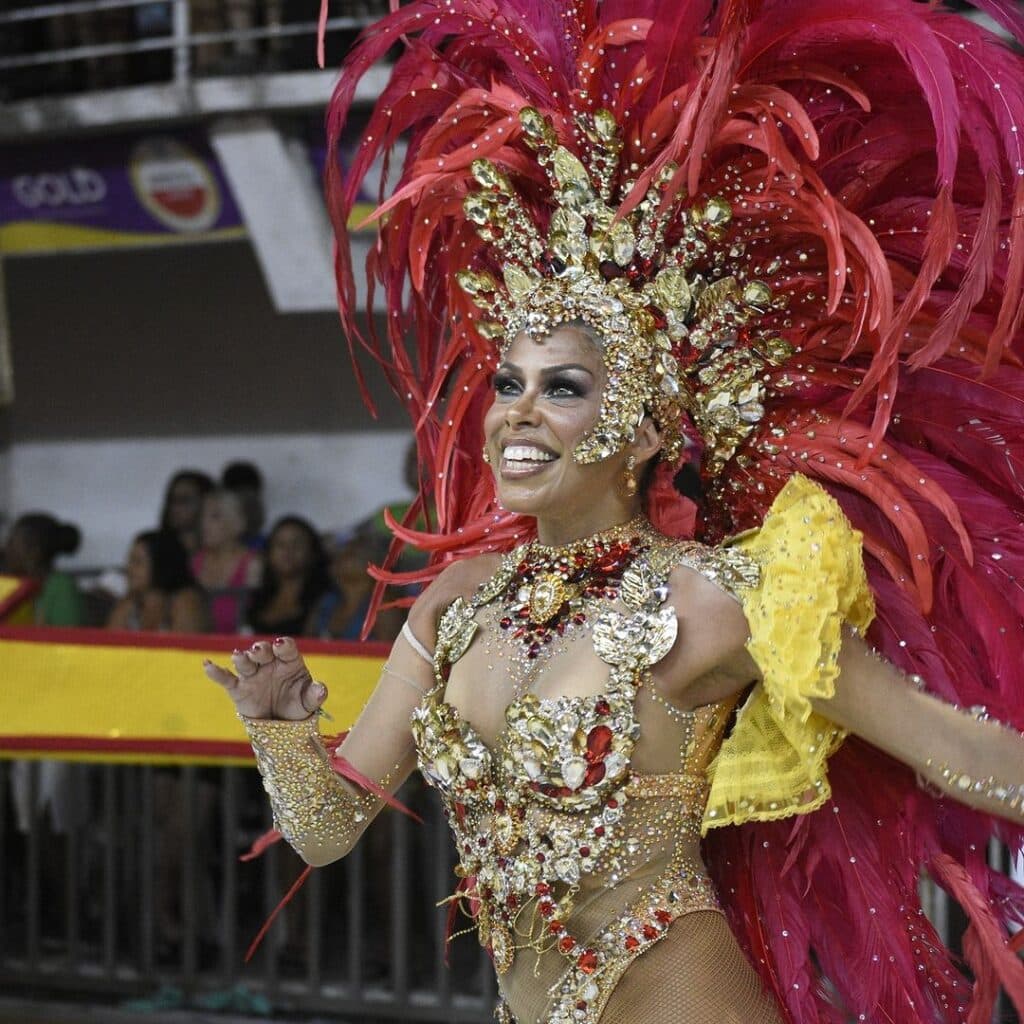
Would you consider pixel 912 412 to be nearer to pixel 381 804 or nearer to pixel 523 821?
pixel 523 821

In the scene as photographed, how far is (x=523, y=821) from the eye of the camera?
2.43m

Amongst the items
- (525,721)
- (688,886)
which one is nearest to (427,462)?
(525,721)

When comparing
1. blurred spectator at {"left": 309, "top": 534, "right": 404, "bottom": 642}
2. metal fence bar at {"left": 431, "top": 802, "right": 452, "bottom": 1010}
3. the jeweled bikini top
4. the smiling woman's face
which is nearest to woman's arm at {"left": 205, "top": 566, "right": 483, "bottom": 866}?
the jeweled bikini top

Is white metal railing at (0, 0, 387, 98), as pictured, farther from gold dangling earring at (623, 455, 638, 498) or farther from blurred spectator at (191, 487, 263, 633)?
gold dangling earring at (623, 455, 638, 498)

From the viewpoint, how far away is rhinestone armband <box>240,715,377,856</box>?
2.55 metres

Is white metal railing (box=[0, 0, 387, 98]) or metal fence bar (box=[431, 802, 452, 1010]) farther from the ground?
white metal railing (box=[0, 0, 387, 98])

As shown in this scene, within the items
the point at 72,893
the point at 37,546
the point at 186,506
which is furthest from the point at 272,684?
the point at 186,506

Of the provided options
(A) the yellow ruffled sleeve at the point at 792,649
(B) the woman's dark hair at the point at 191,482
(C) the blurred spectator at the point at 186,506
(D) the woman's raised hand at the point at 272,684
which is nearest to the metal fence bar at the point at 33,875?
(C) the blurred spectator at the point at 186,506

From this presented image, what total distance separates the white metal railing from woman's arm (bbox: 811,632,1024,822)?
4.60m

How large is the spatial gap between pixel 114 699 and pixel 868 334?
2.73 m

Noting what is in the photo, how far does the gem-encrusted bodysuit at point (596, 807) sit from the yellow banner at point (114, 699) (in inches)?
81.4

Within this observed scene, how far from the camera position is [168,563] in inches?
219

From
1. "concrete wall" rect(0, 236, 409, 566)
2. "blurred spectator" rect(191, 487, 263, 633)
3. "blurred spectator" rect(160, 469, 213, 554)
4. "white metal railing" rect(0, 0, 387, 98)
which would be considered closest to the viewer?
"blurred spectator" rect(191, 487, 263, 633)

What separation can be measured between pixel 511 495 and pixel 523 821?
463 mm
